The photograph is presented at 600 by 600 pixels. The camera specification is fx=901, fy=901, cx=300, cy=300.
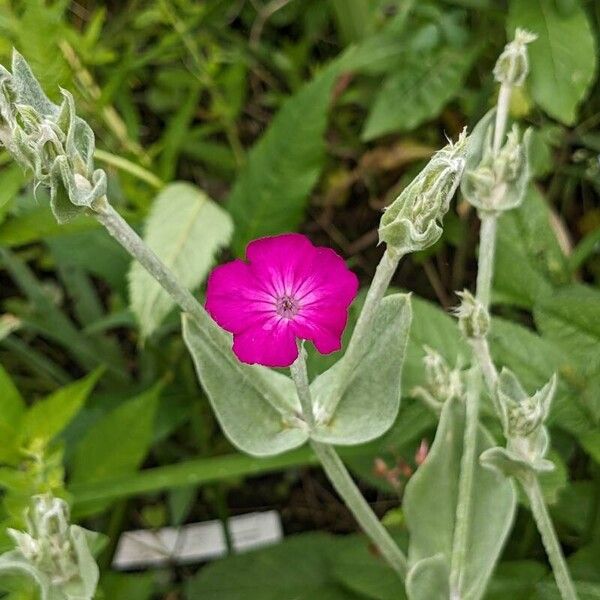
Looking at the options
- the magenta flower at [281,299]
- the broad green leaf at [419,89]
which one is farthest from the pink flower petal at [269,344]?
the broad green leaf at [419,89]

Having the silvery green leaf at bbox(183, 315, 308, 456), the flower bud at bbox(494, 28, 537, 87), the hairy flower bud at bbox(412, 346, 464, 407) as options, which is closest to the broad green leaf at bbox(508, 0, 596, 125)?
the flower bud at bbox(494, 28, 537, 87)

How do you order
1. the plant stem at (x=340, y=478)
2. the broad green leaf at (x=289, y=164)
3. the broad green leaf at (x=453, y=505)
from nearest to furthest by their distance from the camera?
the plant stem at (x=340, y=478)
the broad green leaf at (x=453, y=505)
the broad green leaf at (x=289, y=164)

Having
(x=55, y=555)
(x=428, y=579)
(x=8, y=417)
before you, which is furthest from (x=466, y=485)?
(x=8, y=417)

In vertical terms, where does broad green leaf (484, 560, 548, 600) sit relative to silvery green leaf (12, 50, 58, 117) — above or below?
below

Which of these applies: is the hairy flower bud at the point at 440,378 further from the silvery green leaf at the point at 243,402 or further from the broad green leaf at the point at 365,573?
the broad green leaf at the point at 365,573

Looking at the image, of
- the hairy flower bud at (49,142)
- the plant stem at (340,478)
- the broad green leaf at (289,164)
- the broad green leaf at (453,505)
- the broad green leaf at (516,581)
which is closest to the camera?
the hairy flower bud at (49,142)

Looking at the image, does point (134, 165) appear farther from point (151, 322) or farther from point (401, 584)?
point (401, 584)

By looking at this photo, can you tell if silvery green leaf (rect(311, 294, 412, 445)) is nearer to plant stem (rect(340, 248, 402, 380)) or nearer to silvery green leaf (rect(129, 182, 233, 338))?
plant stem (rect(340, 248, 402, 380))
